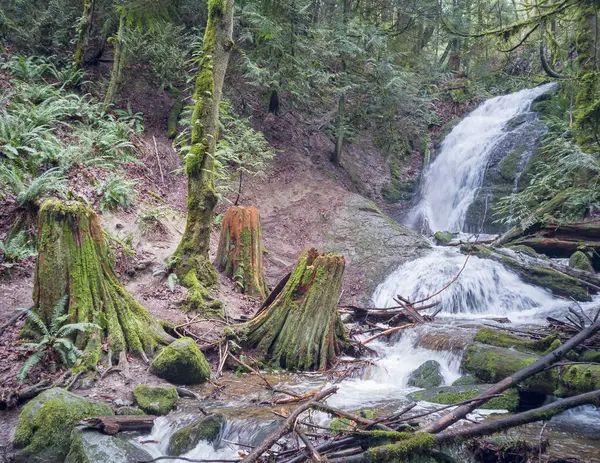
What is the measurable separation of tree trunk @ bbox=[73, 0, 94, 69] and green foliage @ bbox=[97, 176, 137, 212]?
19.3ft

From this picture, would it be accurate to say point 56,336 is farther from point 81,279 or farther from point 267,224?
point 267,224

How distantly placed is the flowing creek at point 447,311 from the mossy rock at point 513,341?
0.32 m

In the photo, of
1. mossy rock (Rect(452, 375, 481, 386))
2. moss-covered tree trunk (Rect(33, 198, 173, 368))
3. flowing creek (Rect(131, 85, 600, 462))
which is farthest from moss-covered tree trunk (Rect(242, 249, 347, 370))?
mossy rock (Rect(452, 375, 481, 386))

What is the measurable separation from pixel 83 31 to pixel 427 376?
1348 cm

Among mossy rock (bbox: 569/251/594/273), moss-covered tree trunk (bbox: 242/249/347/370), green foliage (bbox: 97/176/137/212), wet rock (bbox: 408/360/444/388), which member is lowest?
wet rock (bbox: 408/360/444/388)

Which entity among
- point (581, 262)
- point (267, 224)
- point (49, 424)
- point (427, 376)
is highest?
point (267, 224)

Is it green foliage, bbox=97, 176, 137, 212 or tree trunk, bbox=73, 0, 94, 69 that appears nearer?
green foliage, bbox=97, 176, 137, 212

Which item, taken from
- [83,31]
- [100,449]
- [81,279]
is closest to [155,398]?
[100,449]

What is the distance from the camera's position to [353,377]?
21.6 feet

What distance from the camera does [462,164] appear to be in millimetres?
19000

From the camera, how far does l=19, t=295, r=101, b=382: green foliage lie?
509cm

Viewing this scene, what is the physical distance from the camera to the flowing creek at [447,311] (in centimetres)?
446

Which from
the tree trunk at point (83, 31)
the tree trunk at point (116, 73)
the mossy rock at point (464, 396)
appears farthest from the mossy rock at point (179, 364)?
the tree trunk at point (83, 31)

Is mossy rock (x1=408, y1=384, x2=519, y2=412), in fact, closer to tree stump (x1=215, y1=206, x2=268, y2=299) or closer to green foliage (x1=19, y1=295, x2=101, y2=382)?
green foliage (x1=19, y1=295, x2=101, y2=382)
